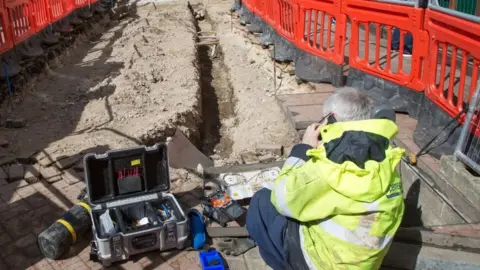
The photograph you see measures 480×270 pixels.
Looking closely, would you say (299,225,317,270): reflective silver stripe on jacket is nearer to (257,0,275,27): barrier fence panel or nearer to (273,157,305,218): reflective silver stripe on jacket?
(273,157,305,218): reflective silver stripe on jacket

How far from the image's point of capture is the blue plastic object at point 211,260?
143 inches

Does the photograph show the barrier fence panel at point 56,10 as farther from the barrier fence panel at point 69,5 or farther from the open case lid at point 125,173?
the open case lid at point 125,173

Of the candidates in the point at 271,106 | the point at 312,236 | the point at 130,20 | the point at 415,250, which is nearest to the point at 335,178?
the point at 312,236

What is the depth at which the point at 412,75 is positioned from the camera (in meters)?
5.50

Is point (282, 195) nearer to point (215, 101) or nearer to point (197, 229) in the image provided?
point (197, 229)

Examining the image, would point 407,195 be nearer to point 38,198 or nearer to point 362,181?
point 362,181

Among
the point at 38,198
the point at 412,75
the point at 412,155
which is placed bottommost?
the point at 38,198

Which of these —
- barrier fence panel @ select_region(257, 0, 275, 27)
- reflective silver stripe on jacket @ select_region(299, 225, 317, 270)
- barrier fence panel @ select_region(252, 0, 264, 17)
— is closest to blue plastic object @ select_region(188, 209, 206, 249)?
reflective silver stripe on jacket @ select_region(299, 225, 317, 270)

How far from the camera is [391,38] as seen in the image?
619 cm

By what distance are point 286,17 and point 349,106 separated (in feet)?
23.4

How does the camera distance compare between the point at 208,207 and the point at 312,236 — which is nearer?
the point at 312,236

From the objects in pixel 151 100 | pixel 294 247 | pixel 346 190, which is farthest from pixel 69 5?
pixel 346 190

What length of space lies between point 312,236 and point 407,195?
2.01m

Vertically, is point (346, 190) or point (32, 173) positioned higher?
point (346, 190)
